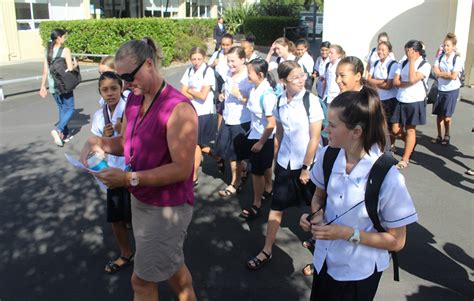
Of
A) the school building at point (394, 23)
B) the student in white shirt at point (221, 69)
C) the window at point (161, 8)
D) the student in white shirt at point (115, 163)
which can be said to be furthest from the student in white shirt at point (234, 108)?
the window at point (161, 8)

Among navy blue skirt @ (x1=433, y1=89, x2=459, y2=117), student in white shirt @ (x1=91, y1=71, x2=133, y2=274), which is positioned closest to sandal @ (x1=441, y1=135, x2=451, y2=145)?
navy blue skirt @ (x1=433, y1=89, x2=459, y2=117)

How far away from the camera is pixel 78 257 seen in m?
4.02

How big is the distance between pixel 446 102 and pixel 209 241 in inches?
197

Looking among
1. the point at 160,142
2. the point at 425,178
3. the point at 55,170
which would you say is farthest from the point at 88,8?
the point at 160,142

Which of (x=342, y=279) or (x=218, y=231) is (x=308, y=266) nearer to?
(x=218, y=231)

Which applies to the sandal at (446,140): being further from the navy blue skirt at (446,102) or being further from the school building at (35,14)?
the school building at (35,14)

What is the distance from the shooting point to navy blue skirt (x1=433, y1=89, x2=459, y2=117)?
7227mm

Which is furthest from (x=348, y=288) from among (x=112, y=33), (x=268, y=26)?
(x=268, y=26)

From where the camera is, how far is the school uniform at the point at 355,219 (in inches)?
80.1

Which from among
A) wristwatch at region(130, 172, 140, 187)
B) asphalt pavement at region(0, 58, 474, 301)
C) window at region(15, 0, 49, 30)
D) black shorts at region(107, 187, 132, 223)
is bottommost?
asphalt pavement at region(0, 58, 474, 301)

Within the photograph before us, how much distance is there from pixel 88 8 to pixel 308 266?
2239 cm

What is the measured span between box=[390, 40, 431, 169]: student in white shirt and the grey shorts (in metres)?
4.77

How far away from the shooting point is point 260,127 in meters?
4.78

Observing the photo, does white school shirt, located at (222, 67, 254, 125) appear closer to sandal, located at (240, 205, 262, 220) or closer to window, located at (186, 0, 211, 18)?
sandal, located at (240, 205, 262, 220)
